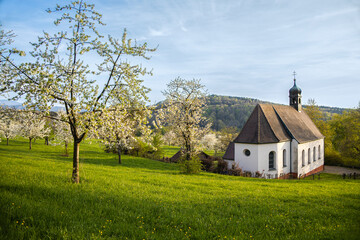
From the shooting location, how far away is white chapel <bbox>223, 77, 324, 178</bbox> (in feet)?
70.1

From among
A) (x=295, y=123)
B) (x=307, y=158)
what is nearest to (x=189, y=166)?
(x=295, y=123)

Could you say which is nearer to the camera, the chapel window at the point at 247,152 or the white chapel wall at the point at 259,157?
the white chapel wall at the point at 259,157

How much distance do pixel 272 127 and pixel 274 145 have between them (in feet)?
7.69

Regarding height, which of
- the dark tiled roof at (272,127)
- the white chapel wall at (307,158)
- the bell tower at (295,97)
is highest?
the bell tower at (295,97)

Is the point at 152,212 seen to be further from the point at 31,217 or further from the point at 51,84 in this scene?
the point at 51,84

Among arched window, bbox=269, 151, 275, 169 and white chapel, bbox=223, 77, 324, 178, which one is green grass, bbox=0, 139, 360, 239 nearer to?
white chapel, bbox=223, 77, 324, 178

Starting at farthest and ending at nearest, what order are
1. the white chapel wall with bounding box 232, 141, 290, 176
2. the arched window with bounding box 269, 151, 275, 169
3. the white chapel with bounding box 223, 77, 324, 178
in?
the arched window with bounding box 269, 151, 275, 169 < the white chapel with bounding box 223, 77, 324, 178 < the white chapel wall with bounding box 232, 141, 290, 176

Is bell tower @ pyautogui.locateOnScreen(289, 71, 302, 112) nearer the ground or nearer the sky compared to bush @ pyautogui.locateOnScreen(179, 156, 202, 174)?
nearer the sky

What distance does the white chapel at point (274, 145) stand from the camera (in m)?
21.4

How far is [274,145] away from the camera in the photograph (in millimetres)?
21984

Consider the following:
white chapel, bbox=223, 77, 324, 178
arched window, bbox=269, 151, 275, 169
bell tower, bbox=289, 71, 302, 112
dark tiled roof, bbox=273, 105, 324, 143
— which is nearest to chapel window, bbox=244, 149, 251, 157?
white chapel, bbox=223, 77, 324, 178

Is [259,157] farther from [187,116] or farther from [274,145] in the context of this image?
[187,116]

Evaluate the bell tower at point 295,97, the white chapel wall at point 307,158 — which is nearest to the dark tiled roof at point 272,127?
the white chapel wall at point 307,158

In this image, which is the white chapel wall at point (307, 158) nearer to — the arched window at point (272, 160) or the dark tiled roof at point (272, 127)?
the dark tiled roof at point (272, 127)
